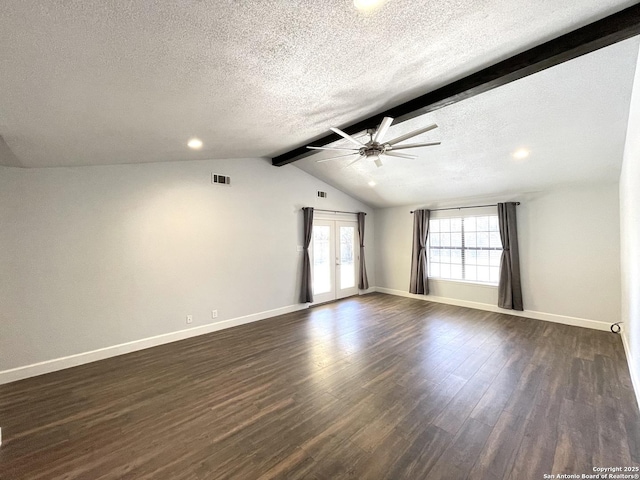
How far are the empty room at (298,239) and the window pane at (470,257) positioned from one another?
200 mm

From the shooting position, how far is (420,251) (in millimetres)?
6699

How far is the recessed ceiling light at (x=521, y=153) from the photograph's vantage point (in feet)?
13.1

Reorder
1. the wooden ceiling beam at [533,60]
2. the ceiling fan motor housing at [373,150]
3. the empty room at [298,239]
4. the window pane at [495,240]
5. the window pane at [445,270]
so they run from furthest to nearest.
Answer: the window pane at [445,270] → the window pane at [495,240] → the ceiling fan motor housing at [373,150] → the wooden ceiling beam at [533,60] → the empty room at [298,239]

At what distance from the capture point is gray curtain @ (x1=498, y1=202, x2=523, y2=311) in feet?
17.3

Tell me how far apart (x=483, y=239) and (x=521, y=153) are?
2391 millimetres

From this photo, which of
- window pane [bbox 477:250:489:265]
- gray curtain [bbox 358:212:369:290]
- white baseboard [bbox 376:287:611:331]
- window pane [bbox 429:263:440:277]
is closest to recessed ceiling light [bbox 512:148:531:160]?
window pane [bbox 477:250:489:265]

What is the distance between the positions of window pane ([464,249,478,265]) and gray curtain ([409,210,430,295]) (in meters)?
0.91

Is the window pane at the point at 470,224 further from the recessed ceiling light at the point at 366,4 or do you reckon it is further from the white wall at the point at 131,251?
the recessed ceiling light at the point at 366,4

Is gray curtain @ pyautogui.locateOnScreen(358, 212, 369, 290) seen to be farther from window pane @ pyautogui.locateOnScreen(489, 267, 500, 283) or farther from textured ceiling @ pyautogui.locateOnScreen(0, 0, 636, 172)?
textured ceiling @ pyautogui.locateOnScreen(0, 0, 636, 172)

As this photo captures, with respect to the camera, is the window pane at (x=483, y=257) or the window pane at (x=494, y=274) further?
the window pane at (x=483, y=257)

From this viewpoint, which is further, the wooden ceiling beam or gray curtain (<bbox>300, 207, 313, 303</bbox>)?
gray curtain (<bbox>300, 207, 313, 303</bbox>)

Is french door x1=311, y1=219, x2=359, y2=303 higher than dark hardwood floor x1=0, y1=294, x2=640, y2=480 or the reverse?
higher

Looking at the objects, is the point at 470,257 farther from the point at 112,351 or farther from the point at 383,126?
the point at 112,351

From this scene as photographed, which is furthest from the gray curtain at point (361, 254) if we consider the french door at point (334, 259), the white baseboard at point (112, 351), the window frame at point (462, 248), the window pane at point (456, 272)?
the white baseboard at point (112, 351)
